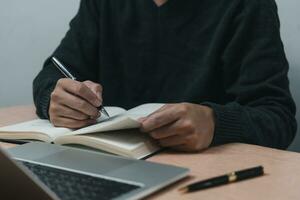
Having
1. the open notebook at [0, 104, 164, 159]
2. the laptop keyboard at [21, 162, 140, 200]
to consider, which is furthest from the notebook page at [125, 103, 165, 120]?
the laptop keyboard at [21, 162, 140, 200]

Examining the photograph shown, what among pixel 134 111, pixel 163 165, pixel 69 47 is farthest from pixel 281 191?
pixel 69 47

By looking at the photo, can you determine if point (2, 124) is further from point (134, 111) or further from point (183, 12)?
point (183, 12)

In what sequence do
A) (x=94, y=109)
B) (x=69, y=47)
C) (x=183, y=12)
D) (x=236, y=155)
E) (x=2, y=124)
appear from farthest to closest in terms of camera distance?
(x=69, y=47), (x=183, y=12), (x=2, y=124), (x=94, y=109), (x=236, y=155)

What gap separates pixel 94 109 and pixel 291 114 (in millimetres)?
407

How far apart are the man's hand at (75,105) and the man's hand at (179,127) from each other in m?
0.15

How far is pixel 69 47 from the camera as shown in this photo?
134 cm

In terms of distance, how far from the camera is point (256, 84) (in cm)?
105

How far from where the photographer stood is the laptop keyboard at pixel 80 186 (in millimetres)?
620

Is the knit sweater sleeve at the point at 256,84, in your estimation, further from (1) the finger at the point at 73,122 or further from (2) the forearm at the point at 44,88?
(2) the forearm at the point at 44,88

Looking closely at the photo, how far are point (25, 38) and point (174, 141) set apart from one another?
113 centimetres

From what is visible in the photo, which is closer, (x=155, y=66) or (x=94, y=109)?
(x=94, y=109)

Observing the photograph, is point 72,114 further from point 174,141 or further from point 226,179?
point 226,179

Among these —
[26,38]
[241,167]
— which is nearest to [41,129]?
[241,167]

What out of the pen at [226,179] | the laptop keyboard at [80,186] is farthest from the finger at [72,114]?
the pen at [226,179]
